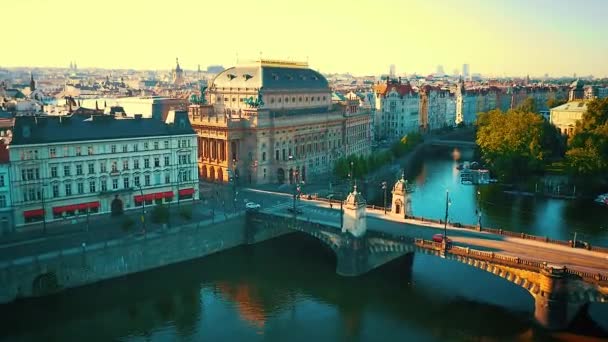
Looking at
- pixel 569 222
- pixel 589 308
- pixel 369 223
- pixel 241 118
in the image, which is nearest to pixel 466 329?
pixel 589 308

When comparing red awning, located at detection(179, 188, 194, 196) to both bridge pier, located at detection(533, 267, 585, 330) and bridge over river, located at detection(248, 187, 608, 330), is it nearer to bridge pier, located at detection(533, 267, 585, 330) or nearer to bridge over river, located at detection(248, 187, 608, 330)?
bridge over river, located at detection(248, 187, 608, 330)

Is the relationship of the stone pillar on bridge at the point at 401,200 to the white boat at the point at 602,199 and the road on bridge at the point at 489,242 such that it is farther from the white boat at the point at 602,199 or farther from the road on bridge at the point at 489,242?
the white boat at the point at 602,199

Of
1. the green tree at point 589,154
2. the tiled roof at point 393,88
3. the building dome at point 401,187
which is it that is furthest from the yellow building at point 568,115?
the building dome at point 401,187

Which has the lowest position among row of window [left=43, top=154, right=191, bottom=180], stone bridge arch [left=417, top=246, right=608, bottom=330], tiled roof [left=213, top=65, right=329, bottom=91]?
stone bridge arch [left=417, top=246, right=608, bottom=330]

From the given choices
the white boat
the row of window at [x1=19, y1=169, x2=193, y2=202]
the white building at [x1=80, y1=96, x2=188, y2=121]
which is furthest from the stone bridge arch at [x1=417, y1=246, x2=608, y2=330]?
the white building at [x1=80, y1=96, x2=188, y2=121]

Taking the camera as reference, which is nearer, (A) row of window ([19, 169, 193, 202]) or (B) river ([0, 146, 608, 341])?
(B) river ([0, 146, 608, 341])

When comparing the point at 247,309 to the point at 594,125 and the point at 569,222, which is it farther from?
the point at 594,125
